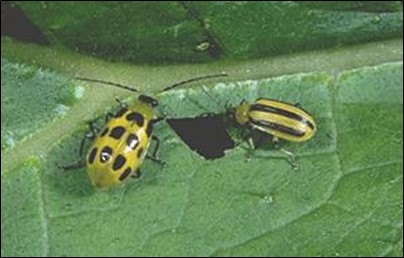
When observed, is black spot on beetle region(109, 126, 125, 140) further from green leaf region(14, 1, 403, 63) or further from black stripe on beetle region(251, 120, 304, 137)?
black stripe on beetle region(251, 120, 304, 137)

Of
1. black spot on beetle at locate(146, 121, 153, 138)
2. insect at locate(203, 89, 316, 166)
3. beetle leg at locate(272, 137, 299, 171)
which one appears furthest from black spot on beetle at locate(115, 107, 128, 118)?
beetle leg at locate(272, 137, 299, 171)

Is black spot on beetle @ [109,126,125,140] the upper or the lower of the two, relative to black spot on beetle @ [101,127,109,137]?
upper

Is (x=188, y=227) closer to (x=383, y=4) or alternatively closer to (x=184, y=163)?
(x=184, y=163)

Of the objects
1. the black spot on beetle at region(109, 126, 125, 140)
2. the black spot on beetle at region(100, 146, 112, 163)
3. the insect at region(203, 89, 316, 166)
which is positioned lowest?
the black spot on beetle at region(100, 146, 112, 163)

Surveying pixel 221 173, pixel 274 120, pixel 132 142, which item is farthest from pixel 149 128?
pixel 274 120

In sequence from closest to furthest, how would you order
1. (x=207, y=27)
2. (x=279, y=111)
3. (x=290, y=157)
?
(x=207, y=27) → (x=290, y=157) → (x=279, y=111)

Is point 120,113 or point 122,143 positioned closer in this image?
point 120,113

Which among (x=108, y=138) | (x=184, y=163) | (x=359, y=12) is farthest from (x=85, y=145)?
(x=359, y=12)

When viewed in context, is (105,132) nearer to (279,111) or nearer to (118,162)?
(118,162)
